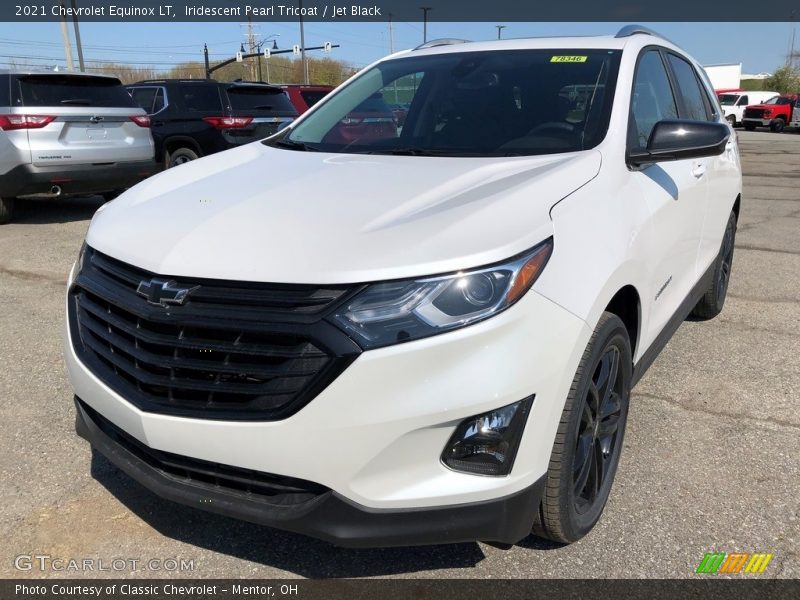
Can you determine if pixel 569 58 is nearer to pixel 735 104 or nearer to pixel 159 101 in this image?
pixel 159 101

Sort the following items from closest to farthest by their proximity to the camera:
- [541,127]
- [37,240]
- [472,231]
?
[472,231] → [541,127] → [37,240]

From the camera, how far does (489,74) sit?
3398 mm

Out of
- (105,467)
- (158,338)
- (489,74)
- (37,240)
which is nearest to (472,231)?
(158,338)

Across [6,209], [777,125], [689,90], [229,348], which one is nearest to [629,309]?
[229,348]

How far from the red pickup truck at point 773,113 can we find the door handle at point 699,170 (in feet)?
119

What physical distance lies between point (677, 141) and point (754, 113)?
1502 inches

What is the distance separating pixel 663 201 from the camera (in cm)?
290

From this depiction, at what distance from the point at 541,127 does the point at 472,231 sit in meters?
1.22

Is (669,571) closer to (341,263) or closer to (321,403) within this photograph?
(321,403)

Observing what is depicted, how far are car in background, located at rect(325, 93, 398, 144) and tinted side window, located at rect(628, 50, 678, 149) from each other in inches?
43.9

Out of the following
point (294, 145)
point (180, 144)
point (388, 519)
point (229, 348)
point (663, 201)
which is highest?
point (294, 145)

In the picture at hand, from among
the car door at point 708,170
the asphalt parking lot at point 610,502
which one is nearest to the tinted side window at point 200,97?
the asphalt parking lot at point 610,502

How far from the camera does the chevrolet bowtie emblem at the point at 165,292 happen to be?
199 centimetres
